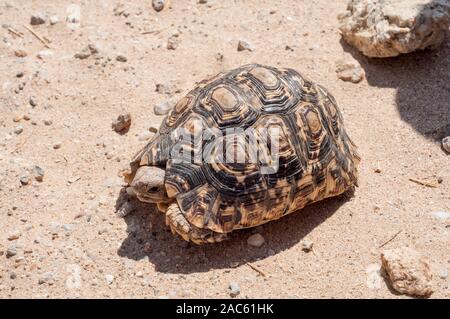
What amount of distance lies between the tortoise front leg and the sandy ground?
17 cm

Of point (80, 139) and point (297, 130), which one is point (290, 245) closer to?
point (297, 130)

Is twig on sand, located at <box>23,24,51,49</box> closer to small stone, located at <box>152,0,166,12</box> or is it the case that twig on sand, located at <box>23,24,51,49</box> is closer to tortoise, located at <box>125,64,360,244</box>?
small stone, located at <box>152,0,166,12</box>

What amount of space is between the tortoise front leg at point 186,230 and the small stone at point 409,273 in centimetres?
109

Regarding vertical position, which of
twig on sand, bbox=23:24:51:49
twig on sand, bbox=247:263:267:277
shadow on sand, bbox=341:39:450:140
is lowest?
twig on sand, bbox=247:263:267:277

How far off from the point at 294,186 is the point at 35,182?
1903 mm

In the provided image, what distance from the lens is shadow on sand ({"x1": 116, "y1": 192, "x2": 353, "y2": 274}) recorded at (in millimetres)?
3801

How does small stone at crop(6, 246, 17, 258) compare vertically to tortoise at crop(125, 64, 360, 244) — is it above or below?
below

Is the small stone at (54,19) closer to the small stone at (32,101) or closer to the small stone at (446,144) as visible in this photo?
the small stone at (32,101)

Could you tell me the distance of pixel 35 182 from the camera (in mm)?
4270

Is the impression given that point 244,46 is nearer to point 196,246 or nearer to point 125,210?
point 125,210

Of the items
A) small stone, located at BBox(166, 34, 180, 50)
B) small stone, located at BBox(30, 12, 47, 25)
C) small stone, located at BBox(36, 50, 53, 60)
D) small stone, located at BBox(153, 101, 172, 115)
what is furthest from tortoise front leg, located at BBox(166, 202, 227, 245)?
small stone, located at BBox(30, 12, 47, 25)

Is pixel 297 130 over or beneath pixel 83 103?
over
